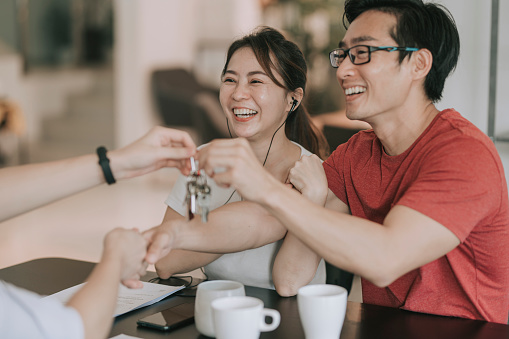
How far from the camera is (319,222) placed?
1.27m

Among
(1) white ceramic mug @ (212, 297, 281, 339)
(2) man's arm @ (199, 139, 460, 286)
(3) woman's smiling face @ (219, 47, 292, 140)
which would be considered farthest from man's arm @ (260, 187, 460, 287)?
(3) woman's smiling face @ (219, 47, 292, 140)

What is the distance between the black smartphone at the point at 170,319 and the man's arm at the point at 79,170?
1.08 feet

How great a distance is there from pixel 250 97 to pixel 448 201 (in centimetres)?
90

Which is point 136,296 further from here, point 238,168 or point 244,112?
point 244,112

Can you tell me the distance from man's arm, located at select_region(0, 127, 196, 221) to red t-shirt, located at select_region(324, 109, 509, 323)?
555 mm

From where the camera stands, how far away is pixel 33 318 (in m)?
0.91

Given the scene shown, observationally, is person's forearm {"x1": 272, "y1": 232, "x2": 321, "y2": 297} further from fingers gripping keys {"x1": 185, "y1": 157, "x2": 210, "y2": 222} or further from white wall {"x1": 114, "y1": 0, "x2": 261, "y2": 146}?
white wall {"x1": 114, "y1": 0, "x2": 261, "y2": 146}

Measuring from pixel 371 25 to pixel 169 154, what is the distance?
708mm

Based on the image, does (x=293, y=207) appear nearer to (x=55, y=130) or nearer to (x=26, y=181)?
(x=26, y=181)

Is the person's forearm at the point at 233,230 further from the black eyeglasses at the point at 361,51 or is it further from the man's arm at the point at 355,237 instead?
the black eyeglasses at the point at 361,51

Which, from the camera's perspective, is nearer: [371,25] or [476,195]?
[476,195]

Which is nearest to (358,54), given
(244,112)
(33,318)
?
(244,112)

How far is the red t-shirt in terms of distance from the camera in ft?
4.47

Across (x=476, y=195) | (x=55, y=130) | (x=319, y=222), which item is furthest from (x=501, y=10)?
(x=55, y=130)
